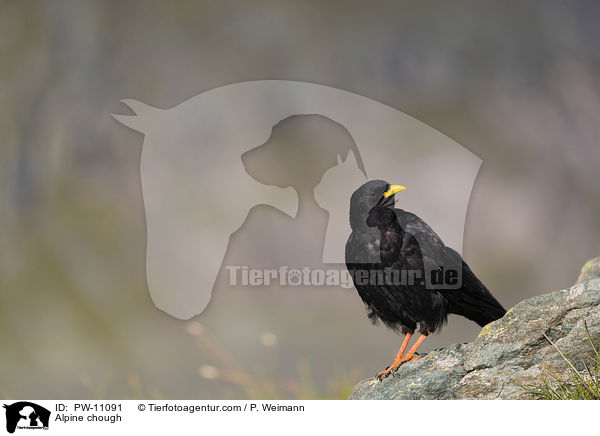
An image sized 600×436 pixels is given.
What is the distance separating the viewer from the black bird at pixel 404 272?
3318 millimetres

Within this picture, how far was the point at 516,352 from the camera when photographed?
→ 9.17ft

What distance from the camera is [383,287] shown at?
11.0 ft

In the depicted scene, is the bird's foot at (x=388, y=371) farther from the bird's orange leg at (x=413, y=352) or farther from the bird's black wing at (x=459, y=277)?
the bird's black wing at (x=459, y=277)

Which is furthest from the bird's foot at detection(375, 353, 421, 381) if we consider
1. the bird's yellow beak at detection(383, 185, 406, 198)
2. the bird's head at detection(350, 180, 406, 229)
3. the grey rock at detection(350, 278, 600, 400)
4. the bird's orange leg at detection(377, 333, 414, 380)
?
the bird's yellow beak at detection(383, 185, 406, 198)

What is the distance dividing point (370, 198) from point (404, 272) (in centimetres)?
48
